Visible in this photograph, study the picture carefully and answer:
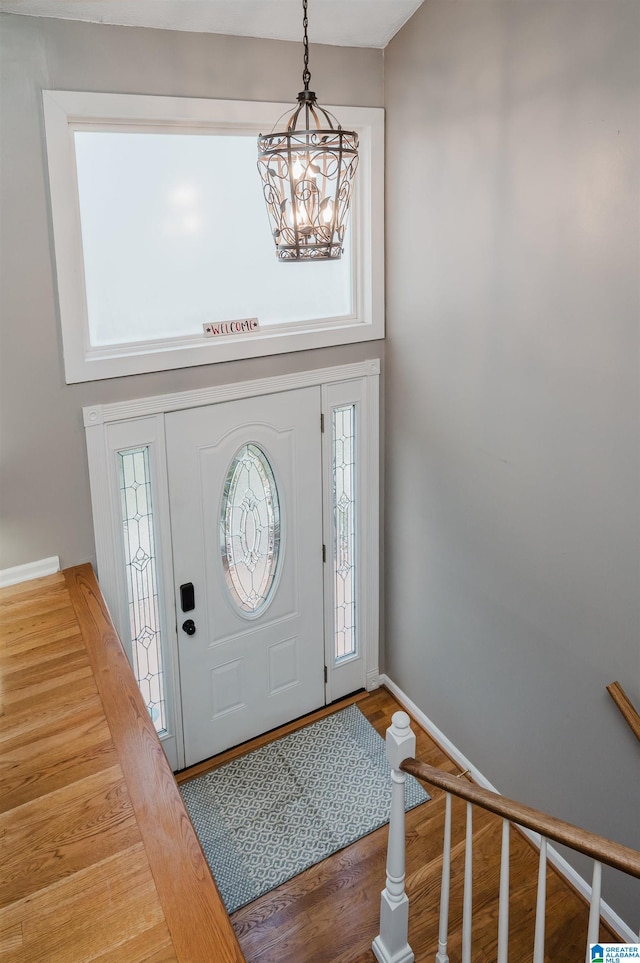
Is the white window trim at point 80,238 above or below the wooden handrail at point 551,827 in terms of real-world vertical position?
above

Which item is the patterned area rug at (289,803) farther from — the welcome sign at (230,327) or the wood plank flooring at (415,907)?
the welcome sign at (230,327)

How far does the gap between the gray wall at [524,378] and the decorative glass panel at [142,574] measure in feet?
4.40

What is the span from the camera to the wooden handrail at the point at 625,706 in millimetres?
2602

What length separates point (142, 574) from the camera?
11.1ft

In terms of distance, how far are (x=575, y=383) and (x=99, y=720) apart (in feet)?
6.47

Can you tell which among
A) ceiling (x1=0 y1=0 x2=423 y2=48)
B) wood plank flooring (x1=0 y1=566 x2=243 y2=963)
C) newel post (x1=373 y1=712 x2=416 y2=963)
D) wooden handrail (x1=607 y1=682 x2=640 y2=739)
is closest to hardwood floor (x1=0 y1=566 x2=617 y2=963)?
wood plank flooring (x1=0 y1=566 x2=243 y2=963)

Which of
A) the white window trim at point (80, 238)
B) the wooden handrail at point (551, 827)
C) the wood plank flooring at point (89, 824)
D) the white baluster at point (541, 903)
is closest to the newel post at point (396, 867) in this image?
the wooden handrail at point (551, 827)

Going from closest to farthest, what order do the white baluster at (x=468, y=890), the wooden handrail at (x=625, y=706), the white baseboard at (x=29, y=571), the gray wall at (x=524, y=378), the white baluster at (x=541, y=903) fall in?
the white baluster at (x=541, y=903), the white baluster at (x=468, y=890), the gray wall at (x=524, y=378), the wooden handrail at (x=625, y=706), the white baseboard at (x=29, y=571)

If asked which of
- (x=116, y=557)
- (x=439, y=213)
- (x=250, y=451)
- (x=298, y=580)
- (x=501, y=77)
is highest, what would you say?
(x=501, y=77)

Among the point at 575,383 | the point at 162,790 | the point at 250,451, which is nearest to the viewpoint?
the point at 162,790

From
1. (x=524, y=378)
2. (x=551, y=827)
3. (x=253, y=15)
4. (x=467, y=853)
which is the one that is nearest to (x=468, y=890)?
(x=467, y=853)

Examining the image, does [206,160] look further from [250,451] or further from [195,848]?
[195,848]

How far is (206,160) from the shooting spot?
3172 mm

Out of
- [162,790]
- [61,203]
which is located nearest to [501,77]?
[61,203]
